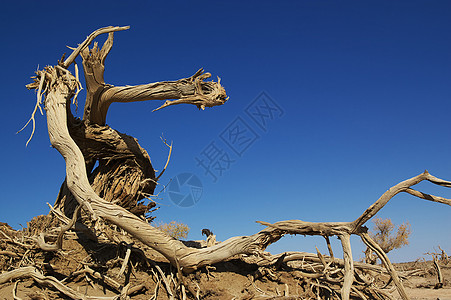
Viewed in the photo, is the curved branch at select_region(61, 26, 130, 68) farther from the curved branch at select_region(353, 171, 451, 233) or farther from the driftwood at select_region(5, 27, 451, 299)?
the curved branch at select_region(353, 171, 451, 233)

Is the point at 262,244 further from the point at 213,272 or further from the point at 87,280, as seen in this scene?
the point at 87,280

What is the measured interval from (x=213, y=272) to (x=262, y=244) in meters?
0.92

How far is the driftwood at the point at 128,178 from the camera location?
4930 mm

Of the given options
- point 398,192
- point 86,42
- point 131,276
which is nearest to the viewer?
point 398,192

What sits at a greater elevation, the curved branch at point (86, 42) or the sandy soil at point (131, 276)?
the curved branch at point (86, 42)

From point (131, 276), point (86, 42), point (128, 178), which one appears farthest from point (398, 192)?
point (86, 42)

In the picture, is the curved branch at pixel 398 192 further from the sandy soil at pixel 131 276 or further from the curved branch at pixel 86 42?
the curved branch at pixel 86 42

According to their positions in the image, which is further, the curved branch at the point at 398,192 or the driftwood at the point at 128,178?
the driftwood at the point at 128,178

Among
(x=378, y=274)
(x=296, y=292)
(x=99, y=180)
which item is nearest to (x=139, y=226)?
(x=99, y=180)

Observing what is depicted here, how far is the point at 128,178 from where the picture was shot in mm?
6965

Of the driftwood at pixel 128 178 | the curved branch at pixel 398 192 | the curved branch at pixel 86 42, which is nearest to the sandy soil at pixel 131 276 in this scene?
the driftwood at pixel 128 178

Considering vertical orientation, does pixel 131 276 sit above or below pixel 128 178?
below

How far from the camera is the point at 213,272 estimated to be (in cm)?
534

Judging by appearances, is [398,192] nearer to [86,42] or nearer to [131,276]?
[131,276]
